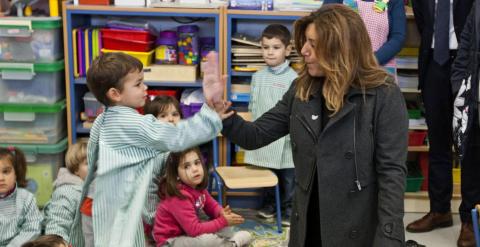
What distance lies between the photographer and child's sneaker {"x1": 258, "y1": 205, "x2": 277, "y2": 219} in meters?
4.29

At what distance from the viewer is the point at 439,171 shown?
398cm

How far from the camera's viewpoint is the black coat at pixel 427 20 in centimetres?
370

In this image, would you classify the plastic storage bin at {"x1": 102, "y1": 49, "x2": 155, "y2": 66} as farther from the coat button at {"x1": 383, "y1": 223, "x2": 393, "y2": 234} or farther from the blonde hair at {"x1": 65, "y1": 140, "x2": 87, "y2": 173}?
the coat button at {"x1": 383, "y1": 223, "x2": 393, "y2": 234}

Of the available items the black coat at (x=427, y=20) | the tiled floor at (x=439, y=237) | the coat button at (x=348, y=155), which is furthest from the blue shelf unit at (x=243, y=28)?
the coat button at (x=348, y=155)

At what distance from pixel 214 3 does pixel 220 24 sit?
0.55ft

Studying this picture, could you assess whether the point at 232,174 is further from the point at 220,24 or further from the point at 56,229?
the point at 56,229

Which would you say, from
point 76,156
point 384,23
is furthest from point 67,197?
point 384,23

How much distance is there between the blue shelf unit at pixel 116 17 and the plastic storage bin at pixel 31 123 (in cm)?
10

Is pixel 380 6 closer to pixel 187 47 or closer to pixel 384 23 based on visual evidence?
pixel 384 23

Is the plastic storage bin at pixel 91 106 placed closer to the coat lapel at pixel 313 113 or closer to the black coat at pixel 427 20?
the black coat at pixel 427 20

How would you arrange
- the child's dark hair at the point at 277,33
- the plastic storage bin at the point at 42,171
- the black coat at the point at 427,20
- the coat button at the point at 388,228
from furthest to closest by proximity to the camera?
the plastic storage bin at the point at 42,171
the child's dark hair at the point at 277,33
the black coat at the point at 427,20
the coat button at the point at 388,228

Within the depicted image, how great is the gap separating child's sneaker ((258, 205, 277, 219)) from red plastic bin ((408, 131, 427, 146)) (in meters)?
1.03

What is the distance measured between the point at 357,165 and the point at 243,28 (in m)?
2.73

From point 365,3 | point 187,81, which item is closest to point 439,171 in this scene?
point 365,3
